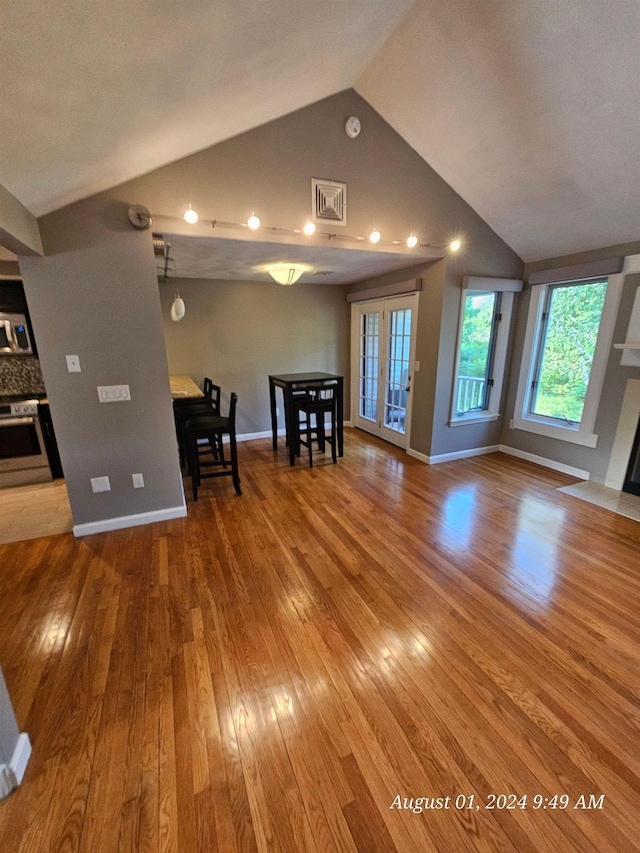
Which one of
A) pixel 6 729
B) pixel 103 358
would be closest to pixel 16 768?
pixel 6 729

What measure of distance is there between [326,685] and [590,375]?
3.73 metres

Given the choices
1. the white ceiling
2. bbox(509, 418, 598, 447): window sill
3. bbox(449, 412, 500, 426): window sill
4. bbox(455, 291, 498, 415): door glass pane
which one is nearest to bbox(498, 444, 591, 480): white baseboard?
bbox(509, 418, 598, 447): window sill

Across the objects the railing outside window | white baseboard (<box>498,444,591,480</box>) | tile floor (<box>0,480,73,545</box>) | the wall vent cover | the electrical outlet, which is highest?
the wall vent cover

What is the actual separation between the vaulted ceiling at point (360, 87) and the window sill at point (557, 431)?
1831 millimetres

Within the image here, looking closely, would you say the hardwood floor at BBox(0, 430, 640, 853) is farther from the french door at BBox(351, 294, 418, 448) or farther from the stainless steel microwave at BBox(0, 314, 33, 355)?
the stainless steel microwave at BBox(0, 314, 33, 355)

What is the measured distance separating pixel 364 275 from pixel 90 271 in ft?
10.6

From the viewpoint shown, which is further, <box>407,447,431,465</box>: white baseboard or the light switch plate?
<box>407,447,431,465</box>: white baseboard

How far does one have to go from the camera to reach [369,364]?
512 cm

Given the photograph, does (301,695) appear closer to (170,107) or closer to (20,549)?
(20,549)

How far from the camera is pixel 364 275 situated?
4539 millimetres

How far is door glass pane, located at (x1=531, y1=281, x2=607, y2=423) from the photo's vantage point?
3.48 meters

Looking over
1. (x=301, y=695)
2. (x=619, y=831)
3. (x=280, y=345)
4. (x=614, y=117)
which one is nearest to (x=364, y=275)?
(x=280, y=345)

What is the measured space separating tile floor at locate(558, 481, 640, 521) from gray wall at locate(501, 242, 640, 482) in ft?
0.57

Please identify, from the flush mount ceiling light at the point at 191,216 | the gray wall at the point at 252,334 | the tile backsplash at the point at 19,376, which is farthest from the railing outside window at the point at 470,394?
the tile backsplash at the point at 19,376
